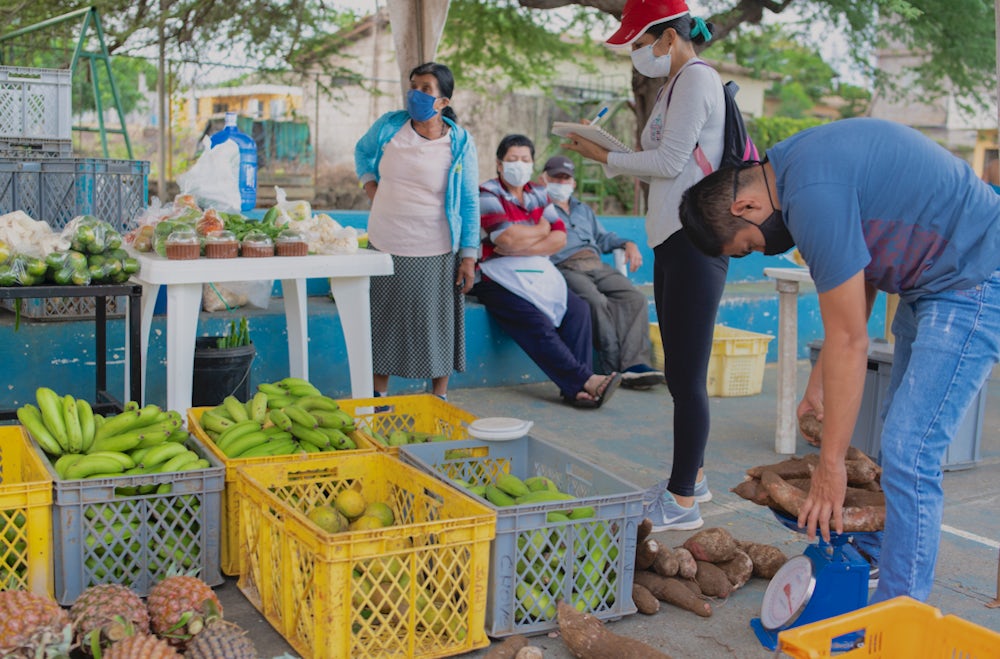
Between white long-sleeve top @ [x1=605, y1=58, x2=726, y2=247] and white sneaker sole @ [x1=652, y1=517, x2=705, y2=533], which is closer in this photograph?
white long-sleeve top @ [x1=605, y1=58, x2=726, y2=247]

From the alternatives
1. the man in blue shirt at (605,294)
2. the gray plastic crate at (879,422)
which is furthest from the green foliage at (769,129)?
the gray plastic crate at (879,422)

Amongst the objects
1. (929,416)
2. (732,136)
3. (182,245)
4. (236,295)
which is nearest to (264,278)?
(182,245)

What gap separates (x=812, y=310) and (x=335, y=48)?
7.77 metres

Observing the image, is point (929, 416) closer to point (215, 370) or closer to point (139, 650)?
point (139, 650)

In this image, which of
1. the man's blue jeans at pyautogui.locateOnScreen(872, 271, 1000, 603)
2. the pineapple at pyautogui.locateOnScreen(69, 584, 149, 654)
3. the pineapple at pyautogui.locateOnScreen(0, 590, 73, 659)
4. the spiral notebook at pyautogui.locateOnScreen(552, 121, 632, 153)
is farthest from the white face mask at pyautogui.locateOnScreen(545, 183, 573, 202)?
the pineapple at pyautogui.locateOnScreen(0, 590, 73, 659)

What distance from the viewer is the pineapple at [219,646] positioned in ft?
7.85

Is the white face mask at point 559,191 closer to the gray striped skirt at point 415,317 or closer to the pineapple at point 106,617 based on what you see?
the gray striped skirt at point 415,317

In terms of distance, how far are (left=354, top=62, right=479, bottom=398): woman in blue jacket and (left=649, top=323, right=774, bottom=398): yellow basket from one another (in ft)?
6.17

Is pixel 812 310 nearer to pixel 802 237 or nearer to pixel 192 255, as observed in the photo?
pixel 192 255

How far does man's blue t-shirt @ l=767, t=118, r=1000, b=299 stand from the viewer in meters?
2.54

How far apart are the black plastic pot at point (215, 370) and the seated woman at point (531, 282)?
6.11 feet

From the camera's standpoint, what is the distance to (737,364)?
22.6 ft

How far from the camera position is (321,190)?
1398 centimetres

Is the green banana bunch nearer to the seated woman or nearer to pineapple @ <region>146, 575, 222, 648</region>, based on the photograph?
pineapple @ <region>146, 575, 222, 648</region>
